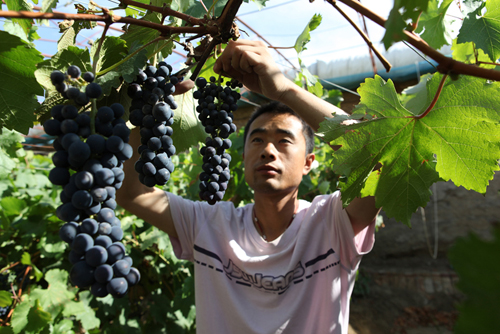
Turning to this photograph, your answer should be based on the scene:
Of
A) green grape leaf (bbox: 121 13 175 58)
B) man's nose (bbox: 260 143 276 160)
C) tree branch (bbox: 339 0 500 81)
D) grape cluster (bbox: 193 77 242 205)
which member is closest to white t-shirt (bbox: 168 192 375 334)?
man's nose (bbox: 260 143 276 160)

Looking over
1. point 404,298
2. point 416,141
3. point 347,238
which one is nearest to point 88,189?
point 416,141

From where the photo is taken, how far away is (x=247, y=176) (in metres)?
1.76

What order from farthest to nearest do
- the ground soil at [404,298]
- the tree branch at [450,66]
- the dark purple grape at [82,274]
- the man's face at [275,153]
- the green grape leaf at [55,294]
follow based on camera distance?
the ground soil at [404,298] → the green grape leaf at [55,294] → the man's face at [275,153] → the dark purple grape at [82,274] → the tree branch at [450,66]

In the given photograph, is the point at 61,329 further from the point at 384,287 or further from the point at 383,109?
the point at 384,287

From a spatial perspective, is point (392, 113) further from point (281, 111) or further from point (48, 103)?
point (281, 111)

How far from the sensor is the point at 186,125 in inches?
46.2

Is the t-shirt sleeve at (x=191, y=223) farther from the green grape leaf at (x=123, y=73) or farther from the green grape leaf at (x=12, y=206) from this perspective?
the green grape leaf at (x=12, y=206)

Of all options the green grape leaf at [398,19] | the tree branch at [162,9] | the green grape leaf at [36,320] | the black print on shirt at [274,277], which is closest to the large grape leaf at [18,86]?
the tree branch at [162,9]

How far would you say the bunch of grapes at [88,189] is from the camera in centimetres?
61

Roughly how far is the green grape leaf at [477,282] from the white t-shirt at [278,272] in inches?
48.4

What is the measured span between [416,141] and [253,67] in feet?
1.81

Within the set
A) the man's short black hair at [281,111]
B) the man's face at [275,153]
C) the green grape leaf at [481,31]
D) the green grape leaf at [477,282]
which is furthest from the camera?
the man's short black hair at [281,111]

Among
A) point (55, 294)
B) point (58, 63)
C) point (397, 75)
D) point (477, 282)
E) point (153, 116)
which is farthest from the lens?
point (397, 75)

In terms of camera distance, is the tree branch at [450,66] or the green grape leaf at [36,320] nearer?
the tree branch at [450,66]
